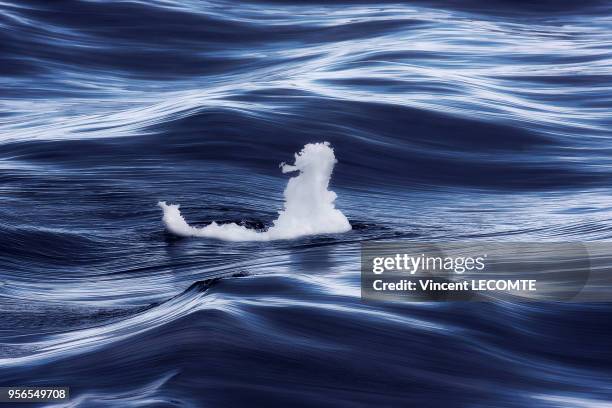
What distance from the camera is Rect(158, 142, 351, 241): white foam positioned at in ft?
28.8

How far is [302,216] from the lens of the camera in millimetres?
8891

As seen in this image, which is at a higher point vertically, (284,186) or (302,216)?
(284,186)

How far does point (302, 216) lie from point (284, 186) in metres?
1.75

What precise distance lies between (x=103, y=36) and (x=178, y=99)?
457cm

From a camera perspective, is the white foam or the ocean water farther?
the white foam

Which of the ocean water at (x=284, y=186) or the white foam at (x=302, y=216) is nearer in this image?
the ocean water at (x=284, y=186)

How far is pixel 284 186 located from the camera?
1062cm

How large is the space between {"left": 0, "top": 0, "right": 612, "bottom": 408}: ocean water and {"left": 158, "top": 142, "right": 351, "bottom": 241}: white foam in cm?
11

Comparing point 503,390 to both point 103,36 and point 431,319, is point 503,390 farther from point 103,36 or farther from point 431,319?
point 103,36

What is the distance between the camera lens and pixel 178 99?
14.6m

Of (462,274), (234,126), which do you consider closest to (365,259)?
(462,274)

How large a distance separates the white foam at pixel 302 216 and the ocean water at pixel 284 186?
11cm

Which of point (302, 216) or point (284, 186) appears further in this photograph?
point (284, 186)

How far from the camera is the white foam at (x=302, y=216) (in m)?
8.77
